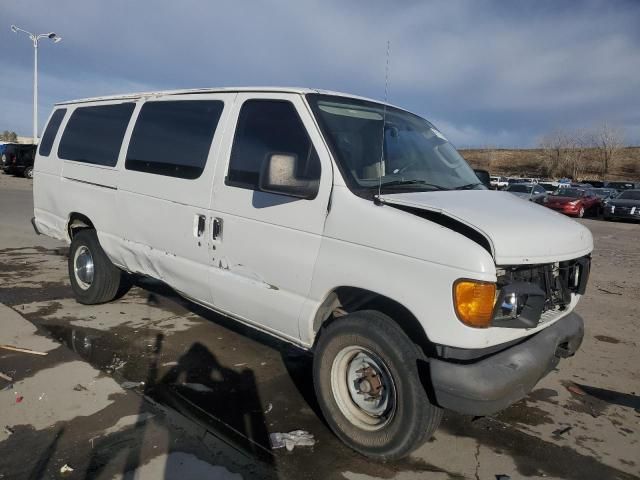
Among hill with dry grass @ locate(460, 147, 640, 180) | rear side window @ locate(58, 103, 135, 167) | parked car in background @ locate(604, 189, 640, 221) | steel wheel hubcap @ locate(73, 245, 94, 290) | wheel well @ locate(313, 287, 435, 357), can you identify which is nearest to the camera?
wheel well @ locate(313, 287, 435, 357)

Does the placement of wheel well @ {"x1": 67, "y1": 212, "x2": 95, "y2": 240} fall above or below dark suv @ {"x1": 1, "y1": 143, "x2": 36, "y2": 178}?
below

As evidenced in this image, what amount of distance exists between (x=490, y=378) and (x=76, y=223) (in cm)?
484

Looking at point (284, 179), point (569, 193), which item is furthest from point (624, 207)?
point (284, 179)

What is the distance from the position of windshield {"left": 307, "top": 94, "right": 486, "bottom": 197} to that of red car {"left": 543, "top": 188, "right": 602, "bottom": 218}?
2273 centimetres

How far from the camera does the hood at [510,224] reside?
2818 millimetres

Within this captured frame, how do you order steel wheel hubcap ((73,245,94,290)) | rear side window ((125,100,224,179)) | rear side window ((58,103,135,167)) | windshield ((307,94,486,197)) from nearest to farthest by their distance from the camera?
windshield ((307,94,486,197)), rear side window ((125,100,224,179)), rear side window ((58,103,135,167)), steel wheel hubcap ((73,245,94,290))

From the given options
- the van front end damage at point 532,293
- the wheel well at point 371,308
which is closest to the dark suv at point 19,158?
the wheel well at point 371,308

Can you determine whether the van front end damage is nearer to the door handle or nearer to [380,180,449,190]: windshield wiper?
[380,180,449,190]: windshield wiper

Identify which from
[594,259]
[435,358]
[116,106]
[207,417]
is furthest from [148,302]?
[594,259]

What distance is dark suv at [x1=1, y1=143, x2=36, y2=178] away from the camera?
29.9 metres

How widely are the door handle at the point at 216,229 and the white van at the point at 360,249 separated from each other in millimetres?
13

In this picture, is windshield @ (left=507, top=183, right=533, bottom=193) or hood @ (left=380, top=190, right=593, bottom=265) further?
windshield @ (left=507, top=183, right=533, bottom=193)

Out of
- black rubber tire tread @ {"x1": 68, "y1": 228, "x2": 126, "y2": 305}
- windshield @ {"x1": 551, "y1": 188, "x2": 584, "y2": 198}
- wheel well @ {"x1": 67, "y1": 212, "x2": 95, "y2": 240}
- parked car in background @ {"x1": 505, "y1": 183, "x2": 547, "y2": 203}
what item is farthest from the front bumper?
windshield @ {"x1": 551, "y1": 188, "x2": 584, "y2": 198}

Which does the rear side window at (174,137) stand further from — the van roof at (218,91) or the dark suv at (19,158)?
the dark suv at (19,158)
